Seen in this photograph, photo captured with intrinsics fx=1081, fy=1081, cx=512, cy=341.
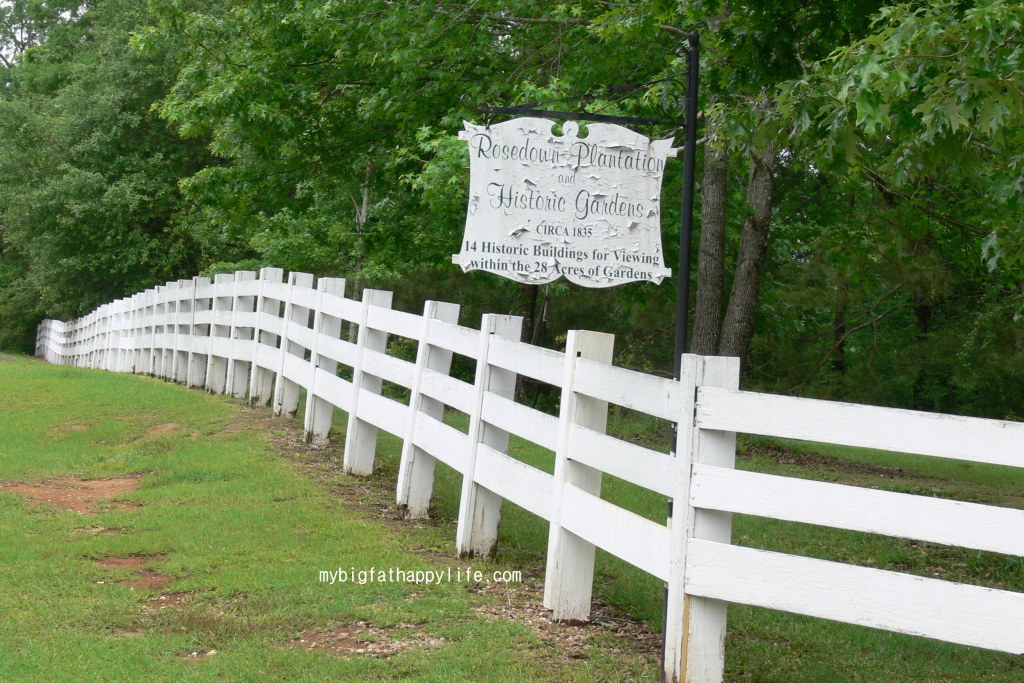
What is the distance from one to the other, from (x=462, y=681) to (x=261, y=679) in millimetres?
871

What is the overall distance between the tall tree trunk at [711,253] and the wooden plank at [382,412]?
526 cm

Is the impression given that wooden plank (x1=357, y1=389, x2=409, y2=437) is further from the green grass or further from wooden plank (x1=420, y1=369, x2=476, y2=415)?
the green grass

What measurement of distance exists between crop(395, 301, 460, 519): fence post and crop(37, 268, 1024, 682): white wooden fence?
0.04 ft

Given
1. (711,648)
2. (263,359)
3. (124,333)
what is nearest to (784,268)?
(263,359)

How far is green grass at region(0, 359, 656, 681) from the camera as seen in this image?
480 cm

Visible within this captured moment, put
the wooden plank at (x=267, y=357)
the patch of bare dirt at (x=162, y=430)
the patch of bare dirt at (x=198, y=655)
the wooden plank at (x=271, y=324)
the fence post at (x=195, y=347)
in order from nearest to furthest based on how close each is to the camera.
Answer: the patch of bare dirt at (x=198, y=655)
the patch of bare dirt at (x=162, y=430)
the wooden plank at (x=271, y=324)
the wooden plank at (x=267, y=357)
the fence post at (x=195, y=347)

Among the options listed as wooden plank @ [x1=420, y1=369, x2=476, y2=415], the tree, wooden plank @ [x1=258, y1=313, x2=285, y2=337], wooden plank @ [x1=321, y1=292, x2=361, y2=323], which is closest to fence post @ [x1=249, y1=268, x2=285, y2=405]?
wooden plank @ [x1=258, y1=313, x2=285, y2=337]

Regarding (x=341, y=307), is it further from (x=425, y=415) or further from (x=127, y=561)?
(x=127, y=561)

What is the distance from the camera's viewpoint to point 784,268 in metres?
20.7

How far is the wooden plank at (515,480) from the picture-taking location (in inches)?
234

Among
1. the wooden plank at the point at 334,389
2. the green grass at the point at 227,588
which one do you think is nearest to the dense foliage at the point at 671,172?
the wooden plank at the point at 334,389

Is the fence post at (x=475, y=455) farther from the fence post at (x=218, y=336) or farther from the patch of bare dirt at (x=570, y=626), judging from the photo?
the fence post at (x=218, y=336)

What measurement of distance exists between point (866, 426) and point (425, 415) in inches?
166

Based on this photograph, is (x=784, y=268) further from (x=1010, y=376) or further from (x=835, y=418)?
(x=835, y=418)
